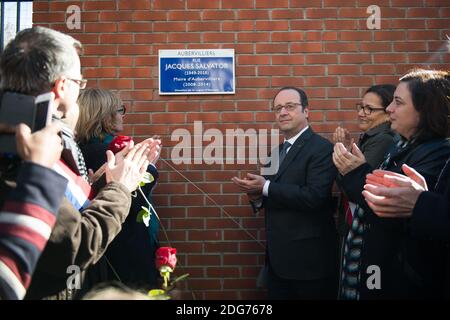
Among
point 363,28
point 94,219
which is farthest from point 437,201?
point 363,28

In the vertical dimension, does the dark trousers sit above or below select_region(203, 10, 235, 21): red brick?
below

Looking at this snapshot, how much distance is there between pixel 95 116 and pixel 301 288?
5.48 ft

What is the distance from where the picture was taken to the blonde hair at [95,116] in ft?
8.99

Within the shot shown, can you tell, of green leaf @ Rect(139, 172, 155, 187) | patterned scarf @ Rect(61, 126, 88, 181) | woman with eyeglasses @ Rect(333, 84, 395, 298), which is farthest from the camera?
woman with eyeglasses @ Rect(333, 84, 395, 298)

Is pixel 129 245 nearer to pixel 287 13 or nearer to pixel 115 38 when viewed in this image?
pixel 115 38

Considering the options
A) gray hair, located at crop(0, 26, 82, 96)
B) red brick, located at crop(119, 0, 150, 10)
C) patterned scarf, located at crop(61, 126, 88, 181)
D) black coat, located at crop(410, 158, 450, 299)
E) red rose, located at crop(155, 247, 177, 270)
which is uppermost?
red brick, located at crop(119, 0, 150, 10)

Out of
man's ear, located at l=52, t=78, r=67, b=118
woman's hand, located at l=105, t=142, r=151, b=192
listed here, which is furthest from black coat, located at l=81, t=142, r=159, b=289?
man's ear, located at l=52, t=78, r=67, b=118

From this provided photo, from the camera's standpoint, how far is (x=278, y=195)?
2924mm

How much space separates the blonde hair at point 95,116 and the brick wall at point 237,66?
26.3 inches

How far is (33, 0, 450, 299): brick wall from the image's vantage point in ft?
11.4

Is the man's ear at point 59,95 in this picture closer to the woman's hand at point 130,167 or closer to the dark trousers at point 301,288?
the woman's hand at point 130,167

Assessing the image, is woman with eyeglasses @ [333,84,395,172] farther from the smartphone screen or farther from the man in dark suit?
the smartphone screen

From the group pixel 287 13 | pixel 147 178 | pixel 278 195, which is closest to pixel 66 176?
pixel 147 178

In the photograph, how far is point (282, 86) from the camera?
11.5 ft
